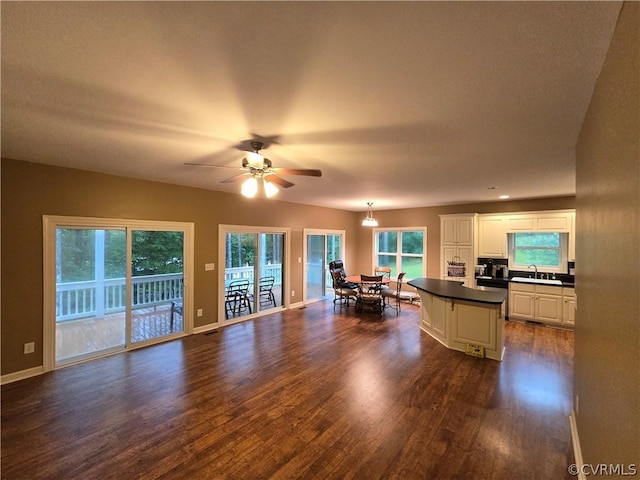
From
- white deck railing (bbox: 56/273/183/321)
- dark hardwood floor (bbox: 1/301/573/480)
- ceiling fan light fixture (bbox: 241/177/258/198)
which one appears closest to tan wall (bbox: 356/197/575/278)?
dark hardwood floor (bbox: 1/301/573/480)

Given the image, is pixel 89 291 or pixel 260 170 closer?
pixel 260 170

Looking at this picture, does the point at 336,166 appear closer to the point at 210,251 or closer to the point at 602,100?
the point at 602,100

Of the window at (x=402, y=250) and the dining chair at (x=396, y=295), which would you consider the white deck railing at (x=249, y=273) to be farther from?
the window at (x=402, y=250)

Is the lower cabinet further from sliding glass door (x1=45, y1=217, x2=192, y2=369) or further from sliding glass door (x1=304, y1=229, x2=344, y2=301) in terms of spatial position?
sliding glass door (x1=45, y1=217, x2=192, y2=369)

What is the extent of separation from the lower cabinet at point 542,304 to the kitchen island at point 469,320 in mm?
1835

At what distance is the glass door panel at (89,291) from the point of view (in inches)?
145

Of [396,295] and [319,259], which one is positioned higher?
[319,259]

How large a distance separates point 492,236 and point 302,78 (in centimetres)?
611

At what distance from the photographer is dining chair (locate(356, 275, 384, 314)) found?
577 centimetres

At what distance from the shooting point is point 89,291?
4074 mm

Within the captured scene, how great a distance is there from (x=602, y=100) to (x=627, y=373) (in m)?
1.32

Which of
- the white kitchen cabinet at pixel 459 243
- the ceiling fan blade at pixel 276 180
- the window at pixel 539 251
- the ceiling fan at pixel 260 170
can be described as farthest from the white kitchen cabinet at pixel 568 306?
the ceiling fan blade at pixel 276 180

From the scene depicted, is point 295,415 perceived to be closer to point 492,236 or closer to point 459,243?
point 459,243

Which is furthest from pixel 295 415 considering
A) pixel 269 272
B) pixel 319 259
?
pixel 319 259
